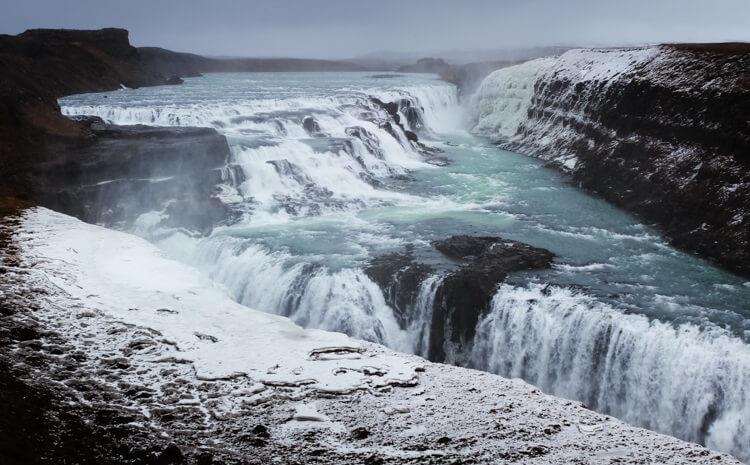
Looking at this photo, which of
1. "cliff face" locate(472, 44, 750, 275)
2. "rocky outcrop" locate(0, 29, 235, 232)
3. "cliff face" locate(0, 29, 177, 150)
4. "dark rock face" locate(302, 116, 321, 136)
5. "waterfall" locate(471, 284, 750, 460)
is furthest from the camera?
"dark rock face" locate(302, 116, 321, 136)

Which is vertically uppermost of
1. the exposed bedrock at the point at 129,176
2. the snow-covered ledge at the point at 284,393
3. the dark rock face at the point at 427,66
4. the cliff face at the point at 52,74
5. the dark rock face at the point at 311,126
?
the dark rock face at the point at 427,66

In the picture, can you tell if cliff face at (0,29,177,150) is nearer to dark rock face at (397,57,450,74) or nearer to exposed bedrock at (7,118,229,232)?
exposed bedrock at (7,118,229,232)

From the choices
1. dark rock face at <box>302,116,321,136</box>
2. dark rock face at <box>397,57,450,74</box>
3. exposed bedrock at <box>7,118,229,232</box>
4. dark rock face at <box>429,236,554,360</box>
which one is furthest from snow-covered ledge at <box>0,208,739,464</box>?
dark rock face at <box>397,57,450,74</box>

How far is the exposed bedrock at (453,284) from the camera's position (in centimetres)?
1398

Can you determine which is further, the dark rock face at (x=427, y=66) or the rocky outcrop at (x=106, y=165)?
the dark rock face at (x=427, y=66)

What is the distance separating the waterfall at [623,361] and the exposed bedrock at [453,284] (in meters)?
0.41

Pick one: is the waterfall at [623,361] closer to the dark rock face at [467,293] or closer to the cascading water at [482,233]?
the cascading water at [482,233]

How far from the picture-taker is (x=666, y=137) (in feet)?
72.7

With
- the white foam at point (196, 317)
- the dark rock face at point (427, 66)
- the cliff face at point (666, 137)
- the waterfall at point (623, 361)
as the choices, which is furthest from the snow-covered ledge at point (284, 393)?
the dark rock face at point (427, 66)

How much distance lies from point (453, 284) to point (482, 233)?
15.0 ft

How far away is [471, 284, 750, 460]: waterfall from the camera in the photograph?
35.8 feet

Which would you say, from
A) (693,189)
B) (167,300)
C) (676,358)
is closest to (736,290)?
(676,358)

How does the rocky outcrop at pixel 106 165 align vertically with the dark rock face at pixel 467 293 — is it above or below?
above

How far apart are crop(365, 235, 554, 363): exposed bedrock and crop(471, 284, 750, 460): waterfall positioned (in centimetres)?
41
